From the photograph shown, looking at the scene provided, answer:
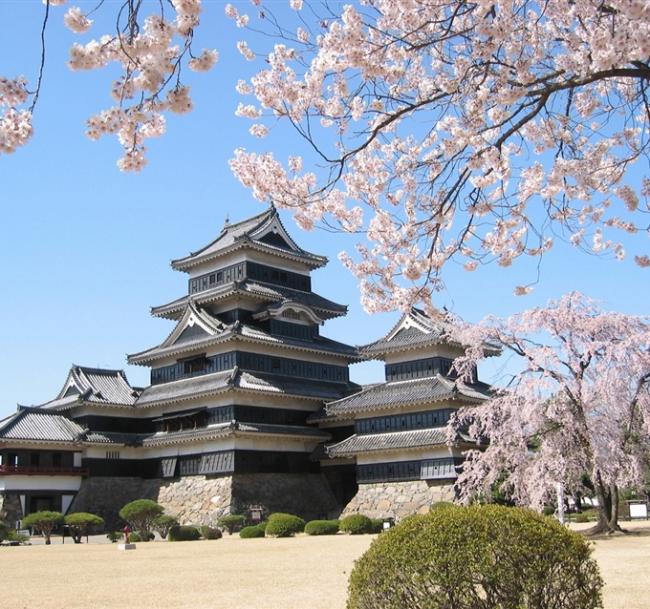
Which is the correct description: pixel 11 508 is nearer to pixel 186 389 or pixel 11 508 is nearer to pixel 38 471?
pixel 38 471

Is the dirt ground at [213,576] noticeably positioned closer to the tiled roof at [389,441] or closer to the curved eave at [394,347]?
the tiled roof at [389,441]

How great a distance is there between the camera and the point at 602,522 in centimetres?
2641

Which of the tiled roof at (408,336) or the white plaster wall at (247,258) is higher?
the white plaster wall at (247,258)

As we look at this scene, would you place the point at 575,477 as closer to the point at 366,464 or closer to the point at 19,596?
the point at 366,464

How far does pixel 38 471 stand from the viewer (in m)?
40.2

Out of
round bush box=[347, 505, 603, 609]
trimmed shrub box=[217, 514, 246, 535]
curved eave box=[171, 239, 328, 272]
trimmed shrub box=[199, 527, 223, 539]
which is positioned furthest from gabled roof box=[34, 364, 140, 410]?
round bush box=[347, 505, 603, 609]

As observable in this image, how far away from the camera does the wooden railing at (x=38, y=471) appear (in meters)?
39.3

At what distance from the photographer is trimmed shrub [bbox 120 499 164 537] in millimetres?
33062

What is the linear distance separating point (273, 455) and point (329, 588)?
26019 millimetres

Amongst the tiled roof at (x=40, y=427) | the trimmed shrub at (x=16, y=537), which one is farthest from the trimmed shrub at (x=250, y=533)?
the tiled roof at (x=40, y=427)

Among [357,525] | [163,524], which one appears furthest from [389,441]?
[163,524]

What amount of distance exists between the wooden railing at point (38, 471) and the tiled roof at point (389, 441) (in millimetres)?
14546

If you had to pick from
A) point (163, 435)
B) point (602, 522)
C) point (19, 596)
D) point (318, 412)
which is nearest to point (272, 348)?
point (318, 412)

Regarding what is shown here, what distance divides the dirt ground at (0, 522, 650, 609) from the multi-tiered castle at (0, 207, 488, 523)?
10.6 metres
